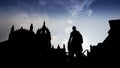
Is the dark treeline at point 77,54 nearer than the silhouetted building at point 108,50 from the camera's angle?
Yes

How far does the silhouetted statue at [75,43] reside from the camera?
7.82 m

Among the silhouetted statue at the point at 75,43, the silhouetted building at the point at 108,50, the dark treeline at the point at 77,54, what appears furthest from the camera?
the silhouetted building at the point at 108,50

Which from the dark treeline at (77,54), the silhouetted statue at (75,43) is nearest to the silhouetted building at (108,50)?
the dark treeline at (77,54)

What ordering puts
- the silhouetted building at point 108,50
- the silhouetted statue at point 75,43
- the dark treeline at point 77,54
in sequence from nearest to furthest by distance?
the dark treeline at point 77,54
the silhouetted statue at point 75,43
the silhouetted building at point 108,50

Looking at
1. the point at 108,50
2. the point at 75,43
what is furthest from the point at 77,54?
the point at 108,50

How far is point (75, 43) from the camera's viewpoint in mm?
8094

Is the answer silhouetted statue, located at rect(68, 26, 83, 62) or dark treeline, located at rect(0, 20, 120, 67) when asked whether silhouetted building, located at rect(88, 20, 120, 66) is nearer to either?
dark treeline, located at rect(0, 20, 120, 67)

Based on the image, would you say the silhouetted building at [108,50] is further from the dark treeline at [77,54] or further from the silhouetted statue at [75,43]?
the silhouetted statue at [75,43]

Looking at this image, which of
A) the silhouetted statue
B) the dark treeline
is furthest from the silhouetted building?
the silhouetted statue

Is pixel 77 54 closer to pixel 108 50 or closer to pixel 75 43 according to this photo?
pixel 75 43

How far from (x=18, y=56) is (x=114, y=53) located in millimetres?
11767

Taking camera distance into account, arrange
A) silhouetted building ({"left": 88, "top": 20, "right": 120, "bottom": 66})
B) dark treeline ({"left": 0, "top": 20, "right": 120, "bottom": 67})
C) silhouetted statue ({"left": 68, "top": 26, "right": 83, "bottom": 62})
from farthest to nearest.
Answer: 1. silhouetted building ({"left": 88, "top": 20, "right": 120, "bottom": 66})
2. silhouetted statue ({"left": 68, "top": 26, "right": 83, "bottom": 62})
3. dark treeline ({"left": 0, "top": 20, "right": 120, "bottom": 67})

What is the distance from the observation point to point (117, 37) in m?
9.09

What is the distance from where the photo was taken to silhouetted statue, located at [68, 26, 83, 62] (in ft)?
25.6
